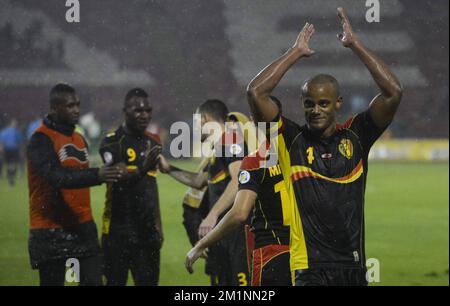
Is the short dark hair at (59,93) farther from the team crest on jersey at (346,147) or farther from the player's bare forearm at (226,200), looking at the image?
the team crest on jersey at (346,147)

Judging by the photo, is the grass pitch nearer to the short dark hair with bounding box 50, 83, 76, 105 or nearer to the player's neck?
the short dark hair with bounding box 50, 83, 76, 105

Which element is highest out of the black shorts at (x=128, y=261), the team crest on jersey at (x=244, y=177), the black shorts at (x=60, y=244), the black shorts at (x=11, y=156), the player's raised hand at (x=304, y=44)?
the black shorts at (x=11, y=156)

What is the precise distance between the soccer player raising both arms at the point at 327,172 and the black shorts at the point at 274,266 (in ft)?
2.31

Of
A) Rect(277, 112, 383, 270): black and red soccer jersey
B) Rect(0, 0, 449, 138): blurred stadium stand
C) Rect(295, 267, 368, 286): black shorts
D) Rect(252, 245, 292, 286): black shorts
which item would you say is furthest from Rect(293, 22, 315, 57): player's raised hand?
Rect(0, 0, 449, 138): blurred stadium stand

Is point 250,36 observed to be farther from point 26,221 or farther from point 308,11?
point 26,221

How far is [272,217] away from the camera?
16.1ft

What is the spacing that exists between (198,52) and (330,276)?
14528 millimetres

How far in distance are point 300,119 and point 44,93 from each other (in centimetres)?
598

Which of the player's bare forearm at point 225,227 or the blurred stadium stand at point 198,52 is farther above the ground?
the blurred stadium stand at point 198,52

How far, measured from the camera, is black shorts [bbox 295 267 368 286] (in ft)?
13.4

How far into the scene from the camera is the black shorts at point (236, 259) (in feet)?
20.9

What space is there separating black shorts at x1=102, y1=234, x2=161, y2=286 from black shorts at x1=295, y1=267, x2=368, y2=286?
2923 millimetres

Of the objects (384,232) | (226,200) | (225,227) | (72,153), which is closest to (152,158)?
(72,153)

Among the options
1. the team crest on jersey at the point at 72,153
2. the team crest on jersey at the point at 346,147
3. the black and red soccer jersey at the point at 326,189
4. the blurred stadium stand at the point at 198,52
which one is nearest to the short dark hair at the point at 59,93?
the team crest on jersey at the point at 72,153
